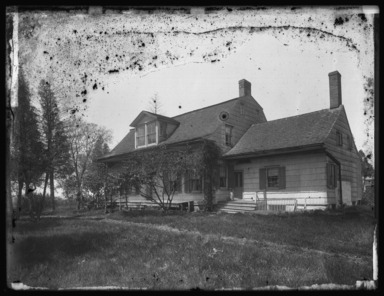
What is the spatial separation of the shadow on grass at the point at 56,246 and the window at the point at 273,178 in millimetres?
5770

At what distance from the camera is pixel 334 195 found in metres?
10.6

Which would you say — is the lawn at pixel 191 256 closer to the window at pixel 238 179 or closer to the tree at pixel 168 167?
the window at pixel 238 179

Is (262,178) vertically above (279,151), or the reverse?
(279,151)

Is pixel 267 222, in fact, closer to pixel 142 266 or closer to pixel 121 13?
pixel 142 266

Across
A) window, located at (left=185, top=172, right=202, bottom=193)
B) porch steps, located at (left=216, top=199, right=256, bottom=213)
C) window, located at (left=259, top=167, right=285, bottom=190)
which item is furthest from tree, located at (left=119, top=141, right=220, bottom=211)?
window, located at (left=259, top=167, right=285, bottom=190)

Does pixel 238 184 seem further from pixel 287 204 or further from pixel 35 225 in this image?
pixel 35 225

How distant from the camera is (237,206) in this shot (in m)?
12.0

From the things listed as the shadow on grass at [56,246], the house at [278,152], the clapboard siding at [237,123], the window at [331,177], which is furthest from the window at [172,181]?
the window at [331,177]

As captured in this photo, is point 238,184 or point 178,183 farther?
point 178,183

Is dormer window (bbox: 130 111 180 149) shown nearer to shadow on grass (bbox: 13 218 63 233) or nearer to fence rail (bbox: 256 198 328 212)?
fence rail (bbox: 256 198 328 212)

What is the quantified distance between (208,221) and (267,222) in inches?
86.6

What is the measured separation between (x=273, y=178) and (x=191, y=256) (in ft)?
17.4

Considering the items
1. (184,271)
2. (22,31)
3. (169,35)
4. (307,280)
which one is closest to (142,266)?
(184,271)

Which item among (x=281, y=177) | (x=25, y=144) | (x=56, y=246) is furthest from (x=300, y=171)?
(x=25, y=144)
